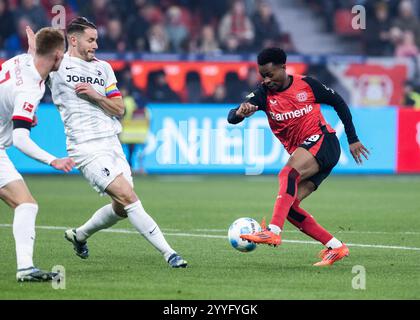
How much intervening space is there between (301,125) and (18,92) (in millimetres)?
2839

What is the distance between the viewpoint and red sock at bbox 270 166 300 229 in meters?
9.55

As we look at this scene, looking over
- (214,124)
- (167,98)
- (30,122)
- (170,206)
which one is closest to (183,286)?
(30,122)

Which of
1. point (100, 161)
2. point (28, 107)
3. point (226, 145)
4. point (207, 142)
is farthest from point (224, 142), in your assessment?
point (28, 107)

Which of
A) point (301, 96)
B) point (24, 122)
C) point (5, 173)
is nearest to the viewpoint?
point (24, 122)

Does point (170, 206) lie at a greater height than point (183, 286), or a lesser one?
lesser

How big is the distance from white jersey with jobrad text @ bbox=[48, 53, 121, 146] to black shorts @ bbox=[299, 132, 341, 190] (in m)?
1.83

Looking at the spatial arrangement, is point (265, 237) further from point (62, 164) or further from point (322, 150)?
point (62, 164)

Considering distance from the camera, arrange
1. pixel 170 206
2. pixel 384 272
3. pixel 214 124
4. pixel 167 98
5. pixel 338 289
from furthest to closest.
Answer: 1. pixel 167 98
2. pixel 214 124
3. pixel 170 206
4. pixel 384 272
5. pixel 338 289

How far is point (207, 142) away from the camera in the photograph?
2114cm

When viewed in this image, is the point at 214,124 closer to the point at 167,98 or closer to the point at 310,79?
the point at 167,98

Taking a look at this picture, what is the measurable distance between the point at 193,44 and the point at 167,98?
2.07 m

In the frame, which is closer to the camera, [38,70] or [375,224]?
[38,70]

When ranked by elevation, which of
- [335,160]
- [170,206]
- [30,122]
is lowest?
[170,206]

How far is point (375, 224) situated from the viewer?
44.4ft
